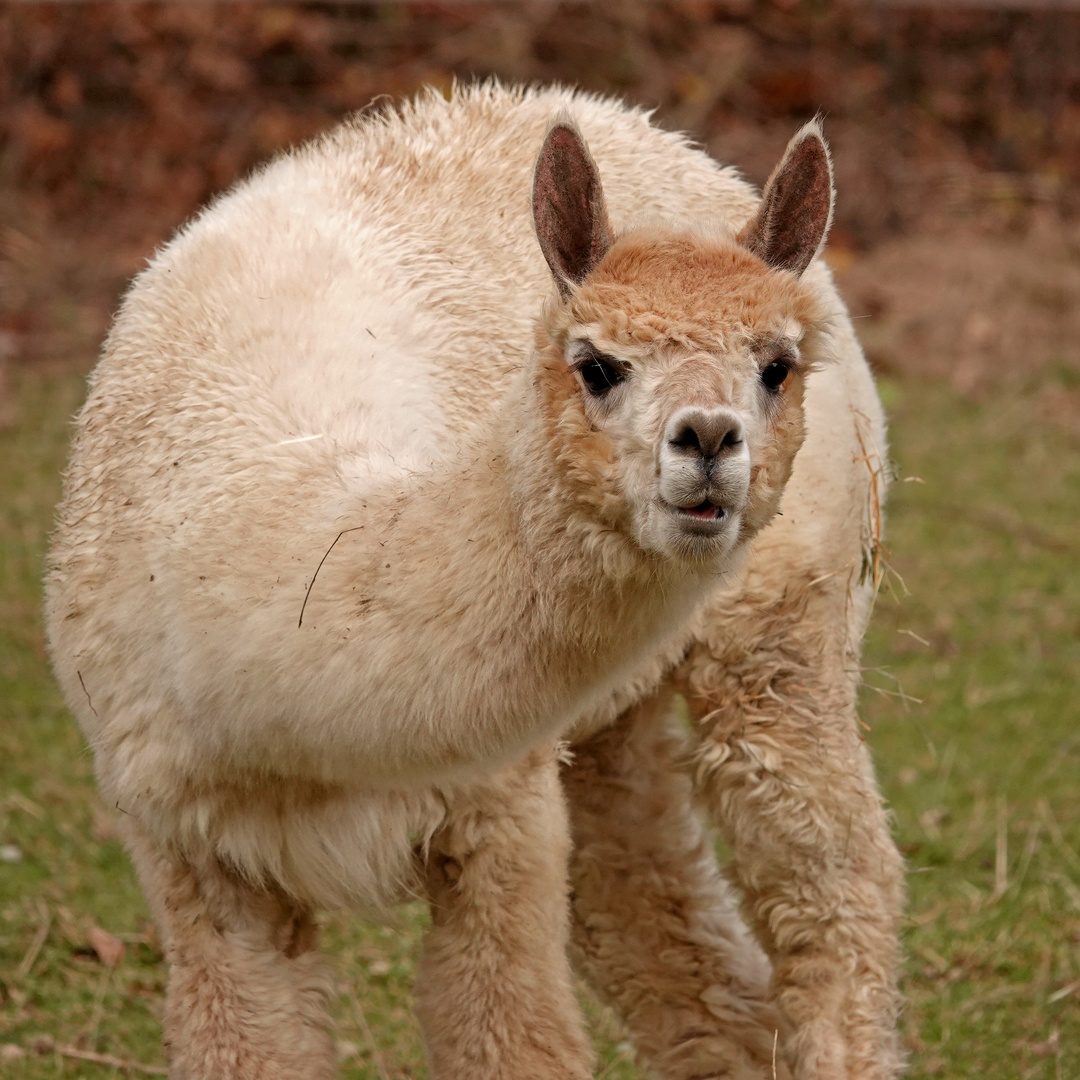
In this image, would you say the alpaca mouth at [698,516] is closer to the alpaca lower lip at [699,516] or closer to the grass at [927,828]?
the alpaca lower lip at [699,516]

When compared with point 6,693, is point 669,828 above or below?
above

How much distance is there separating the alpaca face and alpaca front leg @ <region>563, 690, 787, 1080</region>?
61.1 inches

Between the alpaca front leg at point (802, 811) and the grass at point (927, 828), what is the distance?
23 cm

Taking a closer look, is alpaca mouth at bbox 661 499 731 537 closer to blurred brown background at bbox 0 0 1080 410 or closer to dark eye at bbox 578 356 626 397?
dark eye at bbox 578 356 626 397

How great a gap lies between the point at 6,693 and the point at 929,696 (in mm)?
3360

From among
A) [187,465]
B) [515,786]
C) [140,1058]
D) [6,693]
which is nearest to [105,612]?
[187,465]

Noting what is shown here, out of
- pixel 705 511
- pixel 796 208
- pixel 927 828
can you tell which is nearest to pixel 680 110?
pixel 927 828

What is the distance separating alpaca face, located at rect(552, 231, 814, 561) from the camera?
2.61 meters

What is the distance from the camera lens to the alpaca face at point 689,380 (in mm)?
2611

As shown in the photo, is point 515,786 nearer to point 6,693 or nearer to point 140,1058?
point 140,1058

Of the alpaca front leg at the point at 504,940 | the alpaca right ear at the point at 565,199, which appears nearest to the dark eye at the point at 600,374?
the alpaca right ear at the point at 565,199

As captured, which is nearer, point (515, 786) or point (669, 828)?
point (515, 786)

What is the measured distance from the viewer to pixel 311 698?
2910 mm

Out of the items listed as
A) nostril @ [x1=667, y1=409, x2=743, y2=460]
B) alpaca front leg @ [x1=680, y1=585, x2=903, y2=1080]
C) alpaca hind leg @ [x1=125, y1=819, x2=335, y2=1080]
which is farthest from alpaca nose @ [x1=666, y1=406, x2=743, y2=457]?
alpaca hind leg @ [x1=125, y1=819, x2=335, y2=1080]
